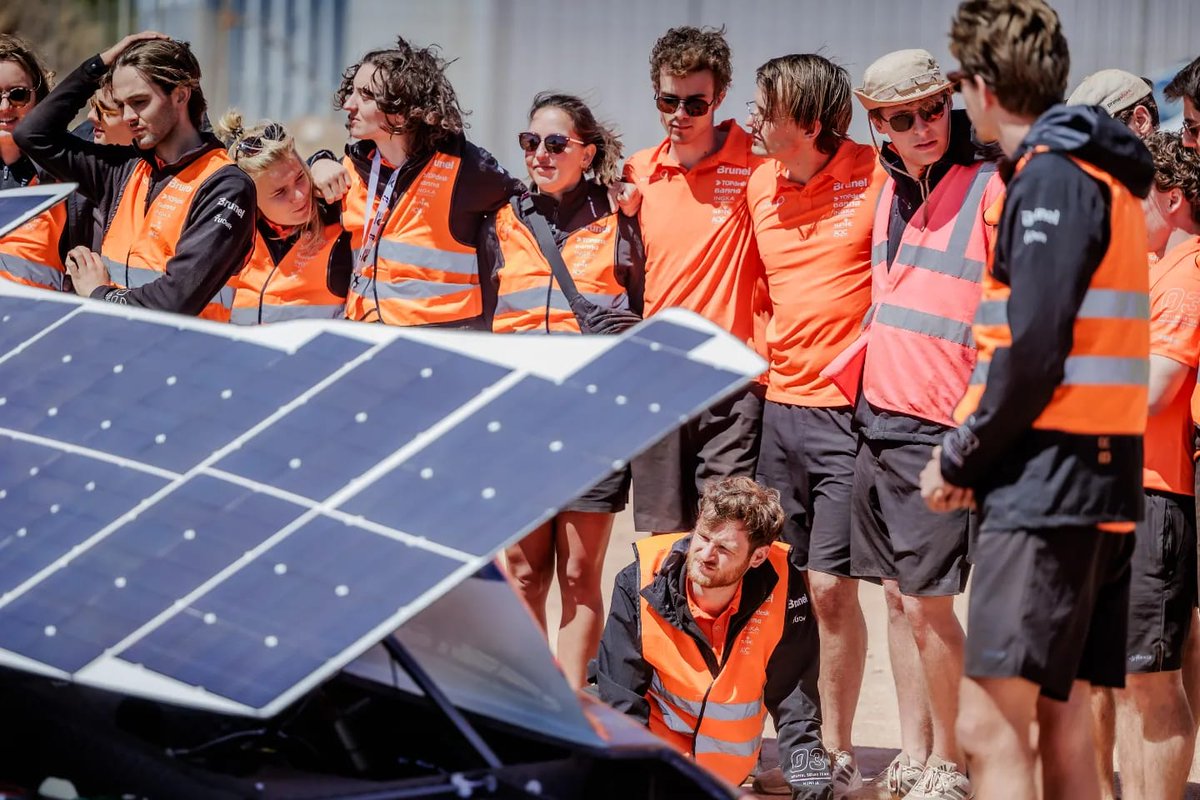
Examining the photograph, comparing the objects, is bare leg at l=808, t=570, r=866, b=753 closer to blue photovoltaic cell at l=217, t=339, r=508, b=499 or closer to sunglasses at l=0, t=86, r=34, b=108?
blue photovoltaic cell at l=217, t=339, r=508, b=499

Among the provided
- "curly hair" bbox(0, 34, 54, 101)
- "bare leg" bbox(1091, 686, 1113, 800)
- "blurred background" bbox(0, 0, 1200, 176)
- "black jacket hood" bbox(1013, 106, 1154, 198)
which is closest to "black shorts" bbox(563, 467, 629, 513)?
"bare leg" bbox(1091, 686, 1113, 800)

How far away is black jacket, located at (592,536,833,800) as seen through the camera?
197 inches

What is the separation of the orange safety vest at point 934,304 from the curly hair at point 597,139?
4.20 feet

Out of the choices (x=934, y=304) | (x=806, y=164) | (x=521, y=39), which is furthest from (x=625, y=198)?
(x=521, y=39)

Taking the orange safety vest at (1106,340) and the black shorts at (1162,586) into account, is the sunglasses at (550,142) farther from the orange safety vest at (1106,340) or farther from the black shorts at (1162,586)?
the orange safety vest at (1106,340)

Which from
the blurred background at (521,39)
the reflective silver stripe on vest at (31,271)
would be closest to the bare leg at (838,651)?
the reflective silver stripe on vest at (31,271)

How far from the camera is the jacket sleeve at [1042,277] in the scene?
336 centimetres

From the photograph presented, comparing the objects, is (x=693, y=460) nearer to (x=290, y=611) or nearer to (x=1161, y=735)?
(x=1161, y=735)

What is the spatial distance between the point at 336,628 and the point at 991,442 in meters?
1.55

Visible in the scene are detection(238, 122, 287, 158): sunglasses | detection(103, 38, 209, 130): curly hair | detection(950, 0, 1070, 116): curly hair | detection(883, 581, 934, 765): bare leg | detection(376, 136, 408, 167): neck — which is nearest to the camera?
detection(950, 0, 1070, 116): curly hair

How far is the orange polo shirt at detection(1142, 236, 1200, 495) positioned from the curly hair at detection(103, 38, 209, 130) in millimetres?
3303

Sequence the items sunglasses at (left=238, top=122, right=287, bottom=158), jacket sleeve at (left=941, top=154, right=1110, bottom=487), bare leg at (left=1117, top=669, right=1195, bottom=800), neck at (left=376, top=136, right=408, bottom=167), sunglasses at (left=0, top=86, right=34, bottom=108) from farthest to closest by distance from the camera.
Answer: sunglasses at (left=0, top=86, right=34, bottom=108) → sunglasses at (left=238, top=122, right=287, bottom=158) → neck at (left=376, top=136, right=408, bottom=167) → bare leg at (left=1117, top=669, right=1195, bottom=800) → jacket sleeve at (left=941, top=154, right=1110, bottom=487)

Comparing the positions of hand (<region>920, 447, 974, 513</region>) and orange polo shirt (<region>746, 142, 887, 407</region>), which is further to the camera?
orange polo shirt (<region>746, 142, 887, 407</region>)

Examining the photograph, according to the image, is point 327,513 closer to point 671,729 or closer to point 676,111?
point 671,729
